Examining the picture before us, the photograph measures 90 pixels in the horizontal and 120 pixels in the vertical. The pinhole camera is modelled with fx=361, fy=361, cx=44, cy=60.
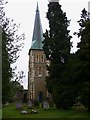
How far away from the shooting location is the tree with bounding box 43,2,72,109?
43.1m

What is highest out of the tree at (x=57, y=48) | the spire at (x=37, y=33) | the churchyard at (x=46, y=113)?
the spire at (x=37, y=33)

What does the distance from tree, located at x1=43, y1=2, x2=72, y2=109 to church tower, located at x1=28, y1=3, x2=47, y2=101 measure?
1693 inches

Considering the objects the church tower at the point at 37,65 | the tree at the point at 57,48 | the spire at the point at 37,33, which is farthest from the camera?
the spire at the point at 37,33

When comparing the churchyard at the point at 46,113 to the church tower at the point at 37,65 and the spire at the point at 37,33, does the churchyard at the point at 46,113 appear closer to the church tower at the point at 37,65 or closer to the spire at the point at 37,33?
the church tower at the point at 37,65

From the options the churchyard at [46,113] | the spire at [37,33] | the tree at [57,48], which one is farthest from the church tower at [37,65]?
the churchyard at [46,113]

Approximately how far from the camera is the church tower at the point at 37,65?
9086 cm

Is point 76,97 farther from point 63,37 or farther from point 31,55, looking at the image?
point 31,55

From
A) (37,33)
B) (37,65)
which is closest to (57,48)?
(37,65)

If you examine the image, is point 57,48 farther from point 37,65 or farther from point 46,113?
point 37,65

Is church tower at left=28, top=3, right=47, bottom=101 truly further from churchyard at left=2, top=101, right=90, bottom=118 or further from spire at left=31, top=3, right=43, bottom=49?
churchyard at left=2, top=101, right=90, bottom=118

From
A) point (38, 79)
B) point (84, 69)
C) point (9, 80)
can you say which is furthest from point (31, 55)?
point (9, 80)

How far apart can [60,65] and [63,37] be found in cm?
420

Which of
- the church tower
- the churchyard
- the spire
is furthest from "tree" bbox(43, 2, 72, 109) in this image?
the spire

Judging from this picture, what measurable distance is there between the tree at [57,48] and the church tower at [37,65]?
43.0 metres
